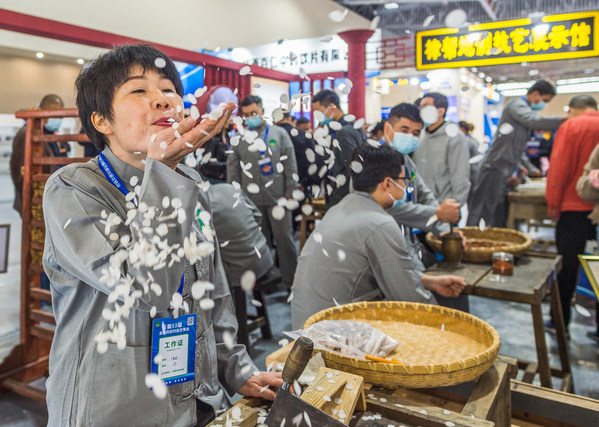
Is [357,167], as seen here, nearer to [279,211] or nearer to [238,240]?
[279,211]

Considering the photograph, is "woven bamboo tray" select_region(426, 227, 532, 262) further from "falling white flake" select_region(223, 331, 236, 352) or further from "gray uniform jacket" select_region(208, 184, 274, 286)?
"falling white flake" select_region(223, 331, 236, 352)

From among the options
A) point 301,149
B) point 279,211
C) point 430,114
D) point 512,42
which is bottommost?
point 279,211

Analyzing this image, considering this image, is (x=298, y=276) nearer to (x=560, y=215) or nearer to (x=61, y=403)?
(x=61, y=403)

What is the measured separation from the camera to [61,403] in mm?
987

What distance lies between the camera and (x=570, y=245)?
10.9 ft

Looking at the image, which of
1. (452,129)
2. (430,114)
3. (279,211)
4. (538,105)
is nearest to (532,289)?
(452,129)

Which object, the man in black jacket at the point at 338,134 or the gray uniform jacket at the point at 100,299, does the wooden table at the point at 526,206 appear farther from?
the gray uniform jacket at the point at 100,299

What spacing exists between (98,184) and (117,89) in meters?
0.21

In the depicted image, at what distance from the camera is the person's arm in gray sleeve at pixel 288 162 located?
3.96 meters

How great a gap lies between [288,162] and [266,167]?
0.19 m

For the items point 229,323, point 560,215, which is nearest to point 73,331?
point 229,323

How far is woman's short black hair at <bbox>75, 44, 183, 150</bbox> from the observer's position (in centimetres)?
104

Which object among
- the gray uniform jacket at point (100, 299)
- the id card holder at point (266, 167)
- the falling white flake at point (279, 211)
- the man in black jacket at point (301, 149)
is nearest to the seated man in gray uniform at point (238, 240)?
the falling white flake at point (279, 211)

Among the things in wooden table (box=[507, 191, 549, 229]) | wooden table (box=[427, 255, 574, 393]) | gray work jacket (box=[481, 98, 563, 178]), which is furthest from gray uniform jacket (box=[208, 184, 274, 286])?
wooden table (box=[507, 191, 549, 229])
